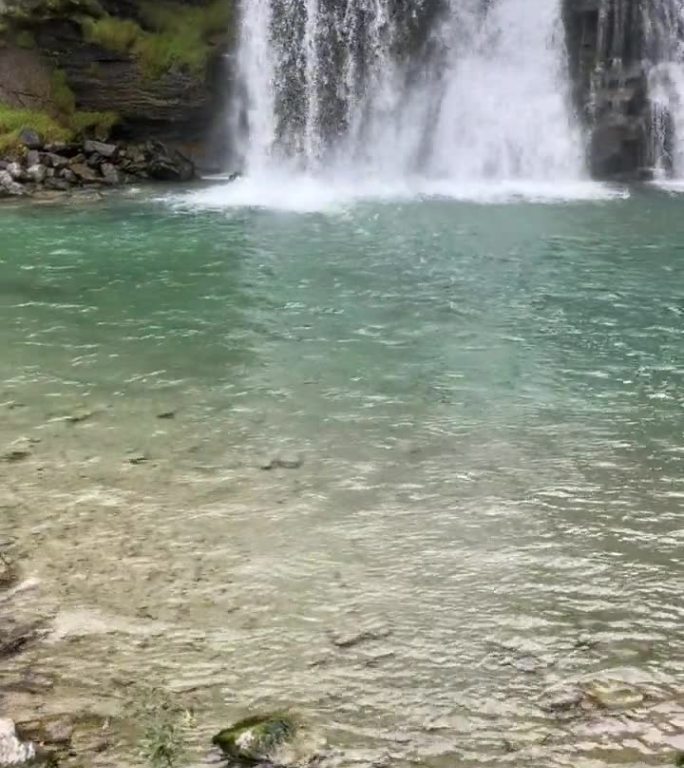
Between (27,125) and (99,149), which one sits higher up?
(27,125)

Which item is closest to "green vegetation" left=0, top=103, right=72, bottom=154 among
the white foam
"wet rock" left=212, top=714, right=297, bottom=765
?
the white foam

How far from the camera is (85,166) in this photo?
25469 millimetres

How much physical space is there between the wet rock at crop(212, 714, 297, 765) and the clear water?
0.16 m

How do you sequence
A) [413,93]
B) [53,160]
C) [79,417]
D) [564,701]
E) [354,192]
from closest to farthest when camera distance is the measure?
[564,701], [79,417], [354,192], [53,160], [413,93]

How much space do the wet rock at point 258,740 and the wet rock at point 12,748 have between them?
926 millimetres

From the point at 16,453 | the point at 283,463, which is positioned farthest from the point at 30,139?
the point at 283,463

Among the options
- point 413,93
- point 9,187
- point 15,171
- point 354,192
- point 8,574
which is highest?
point 413,93

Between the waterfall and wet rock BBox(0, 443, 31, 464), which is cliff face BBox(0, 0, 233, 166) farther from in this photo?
wet rock BBox(0, 443, 31, 464)

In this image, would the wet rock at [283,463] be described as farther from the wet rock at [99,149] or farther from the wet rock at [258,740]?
the wet rock at [99,149]

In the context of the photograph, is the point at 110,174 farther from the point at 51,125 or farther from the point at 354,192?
the point at 354,192

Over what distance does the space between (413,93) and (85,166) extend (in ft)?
31.6

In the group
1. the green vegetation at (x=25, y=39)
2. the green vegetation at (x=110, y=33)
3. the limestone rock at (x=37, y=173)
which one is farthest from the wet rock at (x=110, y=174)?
the green vegetation at (x=25, y=39)

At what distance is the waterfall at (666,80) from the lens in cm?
2645

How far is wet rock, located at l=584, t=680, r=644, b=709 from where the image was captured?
5281 millimetres
